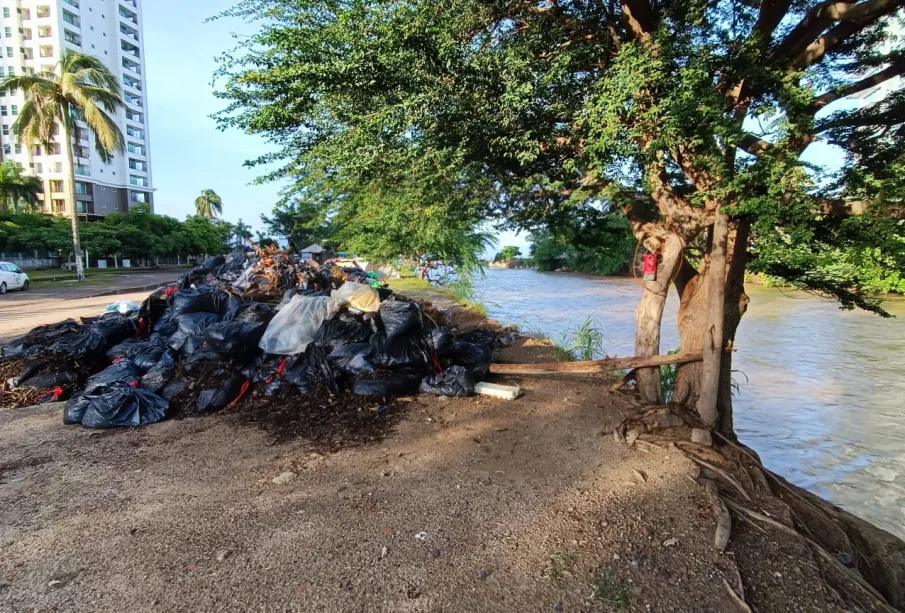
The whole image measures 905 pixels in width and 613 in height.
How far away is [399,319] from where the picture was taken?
464 centimetres

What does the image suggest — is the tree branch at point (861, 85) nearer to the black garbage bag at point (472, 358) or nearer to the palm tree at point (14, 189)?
the black garbage bag at point (472, 358)

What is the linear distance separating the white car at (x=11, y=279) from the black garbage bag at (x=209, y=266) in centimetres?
1211

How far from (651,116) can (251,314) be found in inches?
156

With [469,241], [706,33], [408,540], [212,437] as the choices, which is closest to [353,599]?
[408,540]

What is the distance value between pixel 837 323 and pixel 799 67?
12764mm

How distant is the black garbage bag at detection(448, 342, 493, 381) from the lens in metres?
4.94

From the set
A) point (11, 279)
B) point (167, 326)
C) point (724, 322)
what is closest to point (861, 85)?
point (724, 322)

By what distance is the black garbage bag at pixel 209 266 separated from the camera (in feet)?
25.0

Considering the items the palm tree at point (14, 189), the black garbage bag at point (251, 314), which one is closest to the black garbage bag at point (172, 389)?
the black garbage bag at point (251, 314)

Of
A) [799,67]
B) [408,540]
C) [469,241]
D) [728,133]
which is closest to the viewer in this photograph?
[408,540]

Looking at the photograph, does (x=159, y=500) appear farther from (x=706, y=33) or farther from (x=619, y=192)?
(x=706, y=33)

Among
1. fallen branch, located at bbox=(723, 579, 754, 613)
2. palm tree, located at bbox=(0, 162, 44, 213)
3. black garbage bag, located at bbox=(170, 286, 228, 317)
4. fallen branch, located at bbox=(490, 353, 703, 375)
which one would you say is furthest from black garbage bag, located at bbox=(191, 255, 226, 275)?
palm tree, located at bbox=(0, 162, 44, 213)

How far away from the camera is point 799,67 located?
3.71 metres

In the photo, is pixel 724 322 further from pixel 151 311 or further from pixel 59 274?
pixel 59 274
